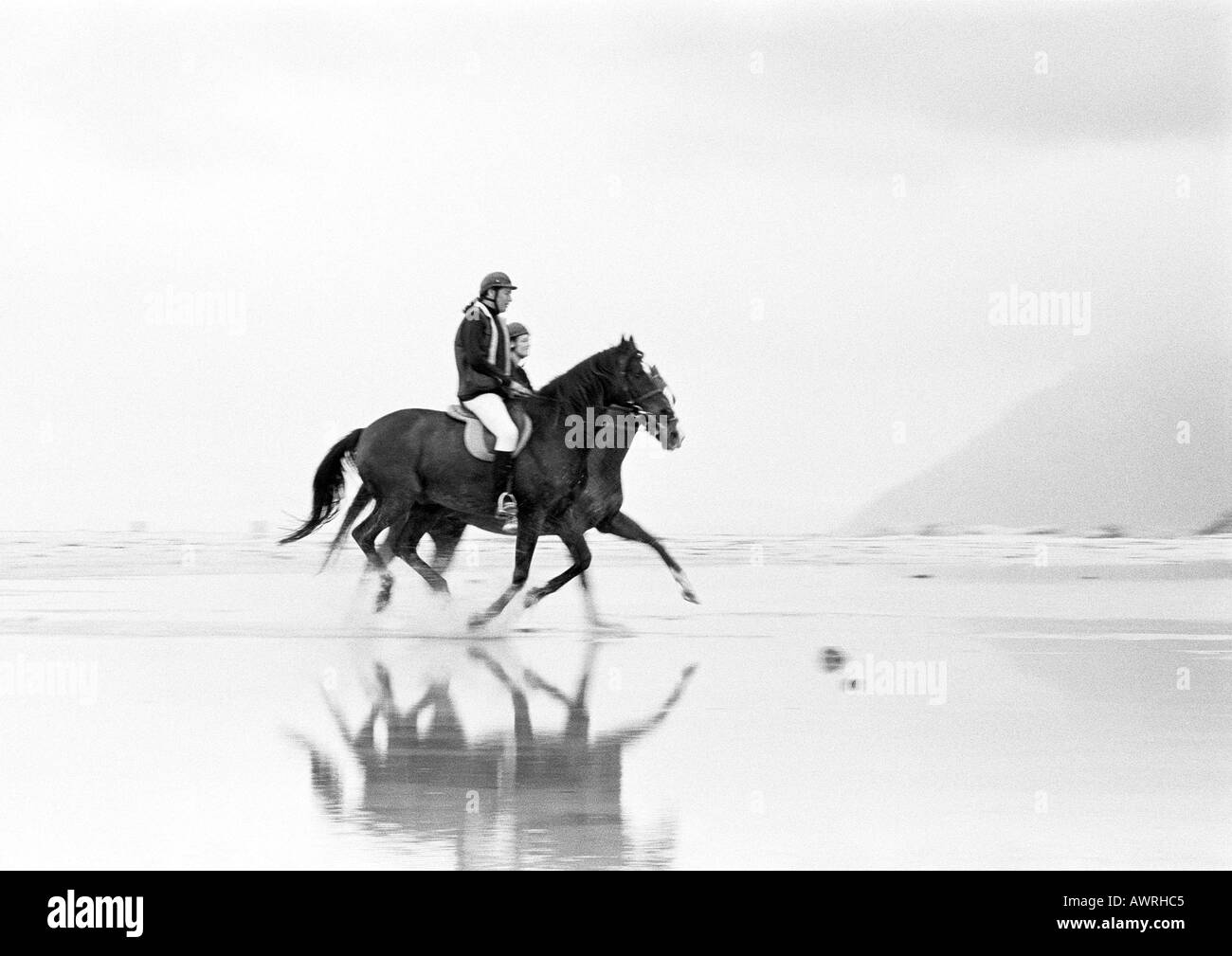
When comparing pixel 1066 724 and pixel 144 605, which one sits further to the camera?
pixel 144 605

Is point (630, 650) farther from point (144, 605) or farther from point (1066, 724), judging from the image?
point (144, 605)

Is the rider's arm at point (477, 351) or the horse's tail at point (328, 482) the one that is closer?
the rider's arm at point (477, 351)

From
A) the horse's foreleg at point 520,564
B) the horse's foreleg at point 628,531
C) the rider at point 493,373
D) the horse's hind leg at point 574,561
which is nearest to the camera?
the horse's foreleg at point 520,564

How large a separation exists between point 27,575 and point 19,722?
1068 centimetres

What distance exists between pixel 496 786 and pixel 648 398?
6209mm

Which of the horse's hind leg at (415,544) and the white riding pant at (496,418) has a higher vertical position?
the white riding pant at (496,418)

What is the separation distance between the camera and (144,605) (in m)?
15.0

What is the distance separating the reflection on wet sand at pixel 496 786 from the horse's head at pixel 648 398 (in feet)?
12.6

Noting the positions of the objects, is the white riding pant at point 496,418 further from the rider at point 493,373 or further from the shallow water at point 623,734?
the shallow water at point 623,734

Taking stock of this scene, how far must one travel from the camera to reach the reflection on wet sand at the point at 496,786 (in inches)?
237

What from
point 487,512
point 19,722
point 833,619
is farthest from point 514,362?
point 19,722

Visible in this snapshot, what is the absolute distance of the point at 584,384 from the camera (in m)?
12.9

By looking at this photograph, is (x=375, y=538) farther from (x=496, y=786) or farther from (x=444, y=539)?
(x=496, y=786)

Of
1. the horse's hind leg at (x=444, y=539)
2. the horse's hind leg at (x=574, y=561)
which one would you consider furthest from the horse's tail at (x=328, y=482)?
the horse's hind leg at (x=574, y=561)
